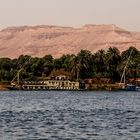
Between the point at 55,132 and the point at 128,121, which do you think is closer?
the point at 55,132

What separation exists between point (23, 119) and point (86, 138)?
18.7 m

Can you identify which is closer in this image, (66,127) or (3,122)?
(66,127)

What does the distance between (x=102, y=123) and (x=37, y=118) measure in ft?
31.6

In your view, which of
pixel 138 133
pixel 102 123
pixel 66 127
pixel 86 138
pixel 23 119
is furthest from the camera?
pixel 23 119

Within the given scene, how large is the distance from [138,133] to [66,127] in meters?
8.31

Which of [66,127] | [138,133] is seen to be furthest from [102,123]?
[138,133]

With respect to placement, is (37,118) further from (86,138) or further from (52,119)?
(86,138)

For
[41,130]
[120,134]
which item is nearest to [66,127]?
[41,130]

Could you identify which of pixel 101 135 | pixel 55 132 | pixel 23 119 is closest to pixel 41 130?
pixel 55 132

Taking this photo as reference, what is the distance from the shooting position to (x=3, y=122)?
63344 mm

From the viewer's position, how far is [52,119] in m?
68.1

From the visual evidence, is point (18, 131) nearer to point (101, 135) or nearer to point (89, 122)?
point (101, 135)

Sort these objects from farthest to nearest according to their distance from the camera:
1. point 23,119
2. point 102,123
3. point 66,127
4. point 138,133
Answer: point 23,119
point 102,123
point 66,127
point 138,133

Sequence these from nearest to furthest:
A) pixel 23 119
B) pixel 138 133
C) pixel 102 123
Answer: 1. pixel 138 133
2. pixel 102 123
3. pixel 23 119
